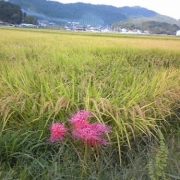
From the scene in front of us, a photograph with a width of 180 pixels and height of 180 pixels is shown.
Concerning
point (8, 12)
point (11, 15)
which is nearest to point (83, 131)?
point (8, 12)

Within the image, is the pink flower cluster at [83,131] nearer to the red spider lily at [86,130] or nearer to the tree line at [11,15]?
the red spider lily at [86,130]

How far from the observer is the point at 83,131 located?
1.71 metres

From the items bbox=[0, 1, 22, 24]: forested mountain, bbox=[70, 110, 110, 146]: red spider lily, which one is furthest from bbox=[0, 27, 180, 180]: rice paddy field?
bbox=[0, 1, 22, 24]: forested mountain

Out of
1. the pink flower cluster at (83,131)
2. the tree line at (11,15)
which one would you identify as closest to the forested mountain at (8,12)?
the tree line at (11,15)

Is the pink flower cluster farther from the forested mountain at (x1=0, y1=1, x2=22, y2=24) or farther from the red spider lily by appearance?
the forested mountain at (x1=0, y1=1, x2=22, y2=24)

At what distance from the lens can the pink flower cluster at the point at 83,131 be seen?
1711 mm

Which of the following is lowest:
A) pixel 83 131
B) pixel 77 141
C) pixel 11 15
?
pixel 11 15

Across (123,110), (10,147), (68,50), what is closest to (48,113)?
(10,147)

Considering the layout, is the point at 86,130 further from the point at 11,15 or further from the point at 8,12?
the point at 11,15

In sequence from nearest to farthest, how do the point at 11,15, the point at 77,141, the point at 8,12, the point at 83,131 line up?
the point at 83,131 → the point at 77,141 → the point at 8,12 → the point at 11,15

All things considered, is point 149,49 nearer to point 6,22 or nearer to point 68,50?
point 68,50

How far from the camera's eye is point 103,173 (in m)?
1.78

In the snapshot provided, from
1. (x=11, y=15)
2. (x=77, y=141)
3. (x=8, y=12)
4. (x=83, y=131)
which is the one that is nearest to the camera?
(x=83, y=131)

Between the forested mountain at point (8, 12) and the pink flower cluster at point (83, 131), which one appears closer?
the pink flower cluster at point (83, 131)
